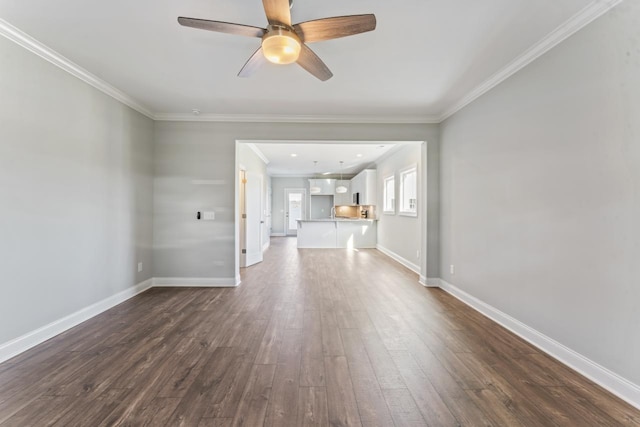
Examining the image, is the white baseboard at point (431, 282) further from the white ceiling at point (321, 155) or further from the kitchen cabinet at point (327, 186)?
the kitchen cabinet at point (327, 186)

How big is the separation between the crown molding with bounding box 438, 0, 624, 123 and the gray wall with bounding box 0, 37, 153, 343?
4.55 m

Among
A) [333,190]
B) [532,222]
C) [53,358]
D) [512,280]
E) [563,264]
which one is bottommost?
[53,358]

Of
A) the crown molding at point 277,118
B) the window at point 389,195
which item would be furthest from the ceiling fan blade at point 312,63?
the window at point 389,195

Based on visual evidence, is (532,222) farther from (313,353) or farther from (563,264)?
(313,353)

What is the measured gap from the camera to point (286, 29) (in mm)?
1840

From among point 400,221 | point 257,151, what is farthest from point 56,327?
point 400,221

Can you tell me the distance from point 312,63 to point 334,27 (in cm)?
44

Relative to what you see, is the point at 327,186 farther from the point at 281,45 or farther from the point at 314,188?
the point at 281,45

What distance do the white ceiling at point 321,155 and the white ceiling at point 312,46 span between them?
2.03 m

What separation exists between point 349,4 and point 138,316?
148 inches

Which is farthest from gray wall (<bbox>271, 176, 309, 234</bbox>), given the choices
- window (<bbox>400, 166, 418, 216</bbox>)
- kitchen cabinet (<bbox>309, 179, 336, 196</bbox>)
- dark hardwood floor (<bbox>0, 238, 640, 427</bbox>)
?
dark hardwood floor (<bbox>0, 238, 640, 427</bbox>)

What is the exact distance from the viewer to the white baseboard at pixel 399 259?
5406 mm

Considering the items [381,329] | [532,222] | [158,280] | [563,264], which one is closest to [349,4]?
[532,222]

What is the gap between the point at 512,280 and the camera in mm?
2787
